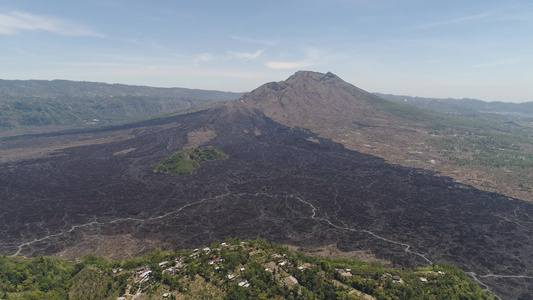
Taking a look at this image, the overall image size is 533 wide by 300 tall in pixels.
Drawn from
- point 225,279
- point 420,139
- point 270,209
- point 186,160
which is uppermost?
point 420,139

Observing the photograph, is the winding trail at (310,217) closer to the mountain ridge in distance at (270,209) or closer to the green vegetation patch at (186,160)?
the mountain ridge in distance at (270,209)

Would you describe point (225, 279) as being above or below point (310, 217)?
above

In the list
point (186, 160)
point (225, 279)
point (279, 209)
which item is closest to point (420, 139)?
point (279, 209)

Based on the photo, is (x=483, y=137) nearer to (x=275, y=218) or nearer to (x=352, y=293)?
(x=275, y=218)

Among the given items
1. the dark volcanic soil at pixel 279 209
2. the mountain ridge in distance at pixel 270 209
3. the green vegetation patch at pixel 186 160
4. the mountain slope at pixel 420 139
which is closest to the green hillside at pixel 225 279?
the mountain ridge in distance at pixel 270 209

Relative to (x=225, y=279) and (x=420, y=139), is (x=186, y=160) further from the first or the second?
(x=420, y=139)

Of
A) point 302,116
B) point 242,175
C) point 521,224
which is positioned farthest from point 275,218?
point 302,116

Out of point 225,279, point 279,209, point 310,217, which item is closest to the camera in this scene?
point 225,279
